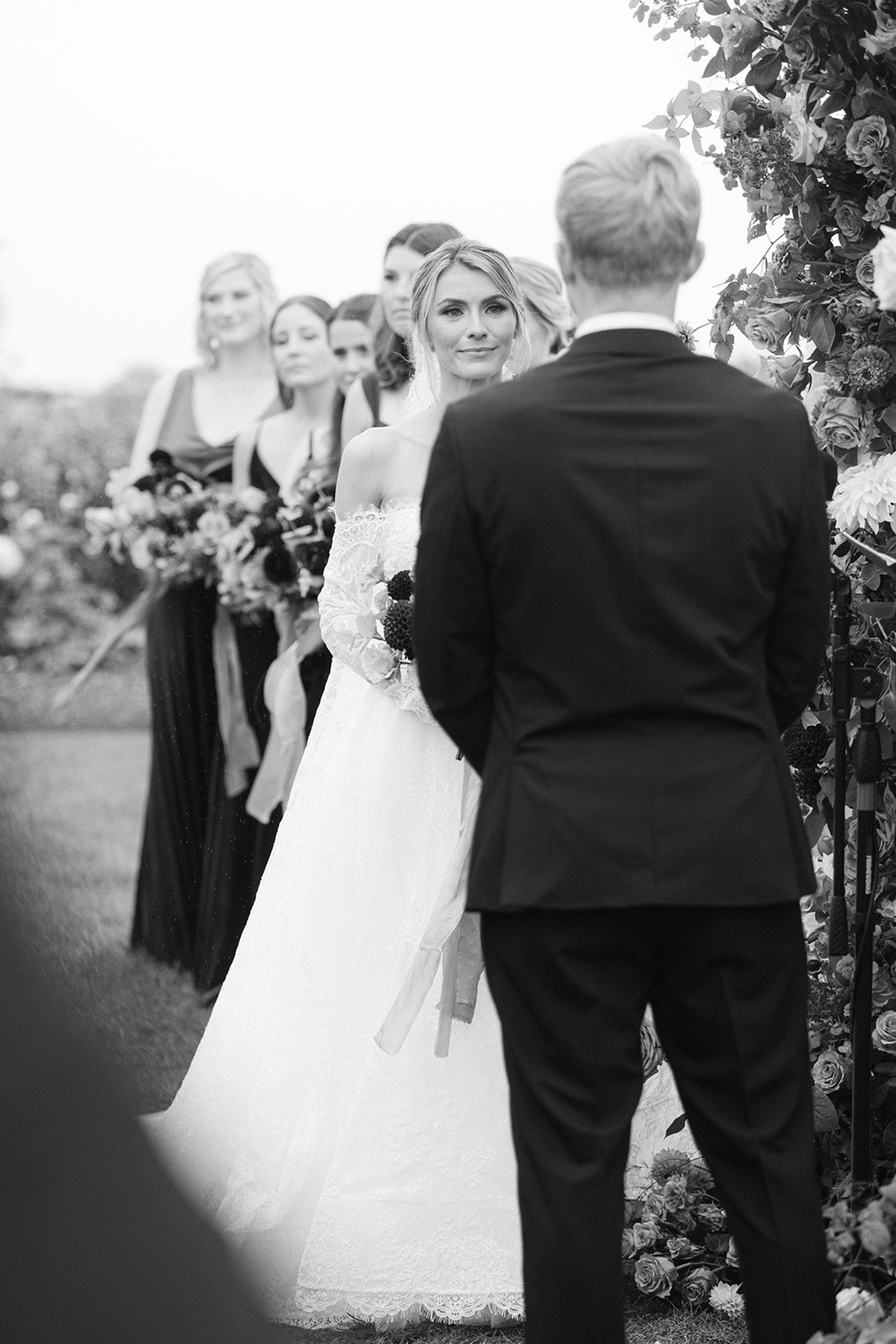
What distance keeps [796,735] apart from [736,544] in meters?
1.03

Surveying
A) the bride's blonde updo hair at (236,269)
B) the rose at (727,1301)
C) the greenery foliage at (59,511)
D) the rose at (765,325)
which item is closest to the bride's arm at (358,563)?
the rose at (765,325)

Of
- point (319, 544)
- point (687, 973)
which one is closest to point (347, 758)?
point (687, 973)

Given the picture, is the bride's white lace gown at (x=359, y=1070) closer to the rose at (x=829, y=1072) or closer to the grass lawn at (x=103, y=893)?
the grass lawn at (x=103, y=893)

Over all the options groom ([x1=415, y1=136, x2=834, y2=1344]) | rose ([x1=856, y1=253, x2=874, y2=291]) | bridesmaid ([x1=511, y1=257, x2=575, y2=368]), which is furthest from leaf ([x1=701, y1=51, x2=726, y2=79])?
bridesmaid ([x1=511, y1=257, x2=575, y2=368])

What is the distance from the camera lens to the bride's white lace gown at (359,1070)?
10.7 ft

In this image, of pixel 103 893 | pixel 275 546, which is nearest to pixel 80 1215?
pixel 275 546

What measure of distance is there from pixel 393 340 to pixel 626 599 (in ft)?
10.9

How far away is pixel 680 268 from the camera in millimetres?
2119

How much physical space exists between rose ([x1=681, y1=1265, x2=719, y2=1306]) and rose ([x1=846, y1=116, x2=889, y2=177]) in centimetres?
202

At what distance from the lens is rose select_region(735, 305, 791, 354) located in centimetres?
292

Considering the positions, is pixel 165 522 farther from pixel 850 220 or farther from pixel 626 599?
pixel 626 599

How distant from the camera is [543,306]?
4324 millimetres

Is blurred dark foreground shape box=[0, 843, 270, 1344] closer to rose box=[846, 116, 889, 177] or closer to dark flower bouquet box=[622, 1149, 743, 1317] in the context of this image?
rose box=[846, 116, 889, 177]

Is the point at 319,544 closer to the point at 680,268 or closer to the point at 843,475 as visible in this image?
the point at 843,475
